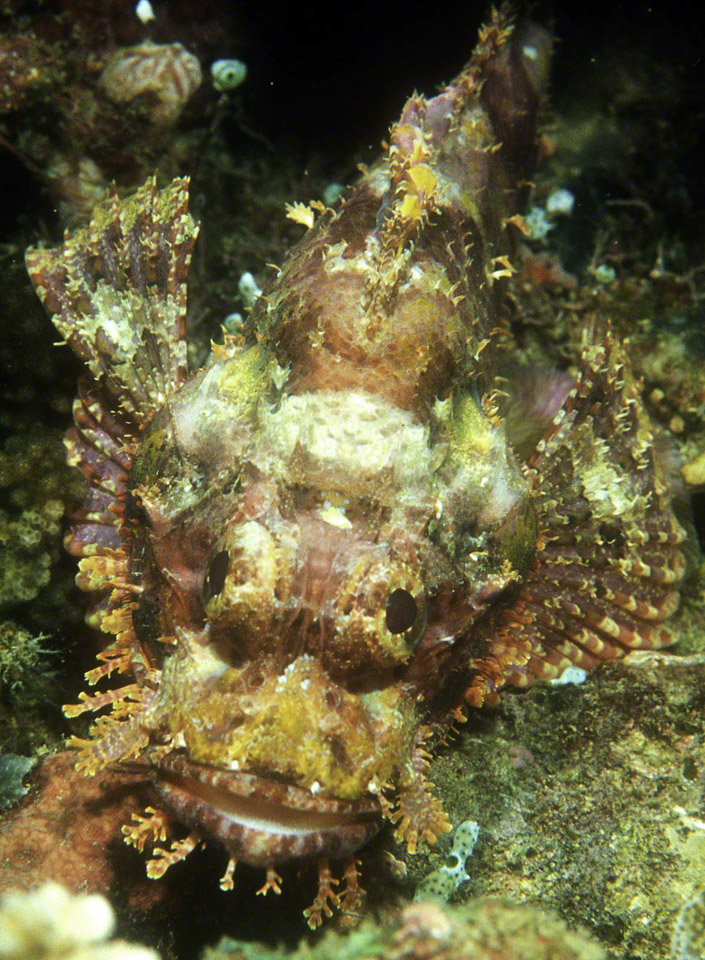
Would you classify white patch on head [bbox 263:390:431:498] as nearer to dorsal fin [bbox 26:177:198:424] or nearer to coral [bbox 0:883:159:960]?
dorsal fin [bbox 26:177:198:424]

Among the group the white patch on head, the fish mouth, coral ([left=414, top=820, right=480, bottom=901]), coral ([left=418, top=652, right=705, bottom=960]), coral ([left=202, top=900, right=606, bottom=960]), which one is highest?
the white patch on head

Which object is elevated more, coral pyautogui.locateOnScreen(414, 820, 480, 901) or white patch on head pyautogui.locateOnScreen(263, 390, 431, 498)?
white patch on head pyautogui.locateOnScreen(263, 390, 431, 498)

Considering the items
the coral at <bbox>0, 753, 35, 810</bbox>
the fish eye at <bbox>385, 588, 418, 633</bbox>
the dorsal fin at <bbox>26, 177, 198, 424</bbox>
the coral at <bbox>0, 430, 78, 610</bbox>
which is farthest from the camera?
the dorsal fin at <bbox>26, 177, 198, 424</bbox>

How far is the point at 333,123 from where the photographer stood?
6695 millimetres

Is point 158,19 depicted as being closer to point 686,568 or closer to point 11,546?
point 11,546

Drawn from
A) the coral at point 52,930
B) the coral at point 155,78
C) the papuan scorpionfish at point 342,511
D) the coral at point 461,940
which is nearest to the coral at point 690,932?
the coral at point 461,940

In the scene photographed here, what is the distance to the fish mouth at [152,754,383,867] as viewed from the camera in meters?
2.63

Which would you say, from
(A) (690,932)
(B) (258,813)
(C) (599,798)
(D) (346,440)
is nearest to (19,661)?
(B) (258,813)

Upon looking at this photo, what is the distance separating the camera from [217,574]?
9.86 feet

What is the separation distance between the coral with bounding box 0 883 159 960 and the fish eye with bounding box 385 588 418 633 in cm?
148

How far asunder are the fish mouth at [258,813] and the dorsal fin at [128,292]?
2121mm

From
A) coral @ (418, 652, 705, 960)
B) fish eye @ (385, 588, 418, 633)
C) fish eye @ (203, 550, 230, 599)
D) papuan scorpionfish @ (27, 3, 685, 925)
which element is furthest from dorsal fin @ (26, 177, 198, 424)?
coral @ (418, 652, 705, 960)

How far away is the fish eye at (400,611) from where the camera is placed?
2.95 meters

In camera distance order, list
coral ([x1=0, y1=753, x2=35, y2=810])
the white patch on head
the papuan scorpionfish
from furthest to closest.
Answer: coral ([x1=0, y1=753, x2=35, y2=810])
the white patch on head
the papuan scorpionfish
